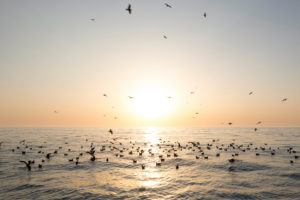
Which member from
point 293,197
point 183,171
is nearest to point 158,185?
point 183,171

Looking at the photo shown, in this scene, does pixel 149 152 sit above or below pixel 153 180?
above

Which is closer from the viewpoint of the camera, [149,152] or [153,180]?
[153,180]

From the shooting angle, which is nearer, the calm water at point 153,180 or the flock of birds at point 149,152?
the calm water at point 153,180

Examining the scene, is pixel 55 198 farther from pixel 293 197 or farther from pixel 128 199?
pixel 293 197

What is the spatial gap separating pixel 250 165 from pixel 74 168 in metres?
30.2

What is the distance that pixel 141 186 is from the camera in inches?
1006

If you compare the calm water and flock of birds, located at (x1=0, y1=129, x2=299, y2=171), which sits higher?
flock of birds, located at (x1=0, y1=129, x2=299, y2=171)

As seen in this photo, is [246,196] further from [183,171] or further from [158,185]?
[183,171]

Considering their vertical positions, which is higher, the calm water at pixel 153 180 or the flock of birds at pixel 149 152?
the flock of birds at pixel 149 152

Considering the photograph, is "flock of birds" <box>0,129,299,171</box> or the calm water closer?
the calm water

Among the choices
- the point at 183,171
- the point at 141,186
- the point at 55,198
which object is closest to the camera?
the point at 55,198

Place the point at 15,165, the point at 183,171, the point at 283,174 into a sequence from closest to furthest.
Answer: the point at 283,174
the point at 183,171
the point at 15,165

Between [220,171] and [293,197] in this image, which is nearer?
[293,197]

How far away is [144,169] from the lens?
3438cm
